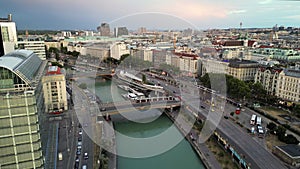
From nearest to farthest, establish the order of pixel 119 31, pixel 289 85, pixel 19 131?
pixel 19 131, pixel 289 85, pixel 119 31

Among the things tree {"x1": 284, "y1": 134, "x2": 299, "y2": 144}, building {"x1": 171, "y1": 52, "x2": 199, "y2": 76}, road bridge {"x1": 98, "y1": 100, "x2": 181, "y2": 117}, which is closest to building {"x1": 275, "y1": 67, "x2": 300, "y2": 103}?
tree {"x1": 284, "y1": 134, "x2": 299, "y2": 144}

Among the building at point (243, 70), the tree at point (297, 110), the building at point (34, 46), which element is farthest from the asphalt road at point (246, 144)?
the building at point (34, 46)

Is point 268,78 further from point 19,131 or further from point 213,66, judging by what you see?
point 19,131

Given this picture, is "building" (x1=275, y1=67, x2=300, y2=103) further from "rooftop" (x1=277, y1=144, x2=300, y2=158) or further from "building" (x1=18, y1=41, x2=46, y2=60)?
"building" (x1=18, y1=41, x2=46, y2=60)

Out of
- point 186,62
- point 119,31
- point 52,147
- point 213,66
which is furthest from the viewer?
point 119,31

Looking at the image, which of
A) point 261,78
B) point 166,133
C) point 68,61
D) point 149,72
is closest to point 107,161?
point 166,133

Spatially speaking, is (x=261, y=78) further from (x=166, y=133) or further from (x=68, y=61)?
(x=68, y=61)

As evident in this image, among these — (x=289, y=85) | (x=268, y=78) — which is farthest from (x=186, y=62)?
(x=289, y=85)
